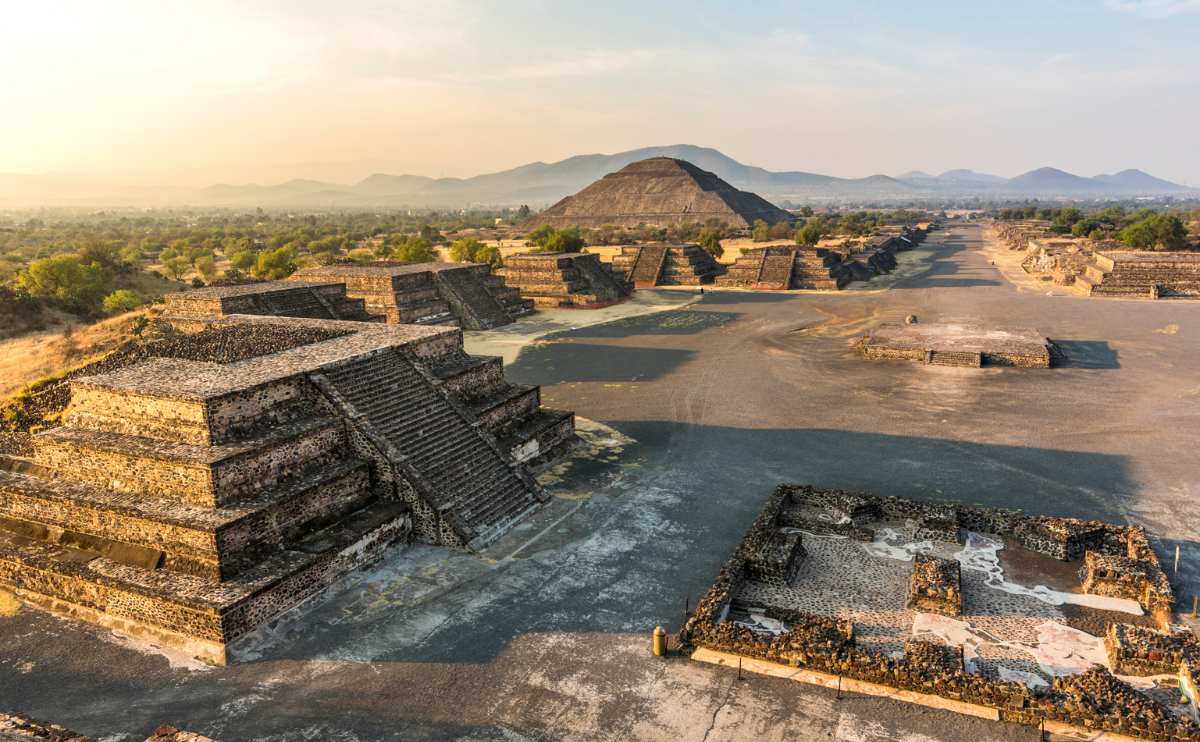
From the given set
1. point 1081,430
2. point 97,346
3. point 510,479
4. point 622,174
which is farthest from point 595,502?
point 622,174

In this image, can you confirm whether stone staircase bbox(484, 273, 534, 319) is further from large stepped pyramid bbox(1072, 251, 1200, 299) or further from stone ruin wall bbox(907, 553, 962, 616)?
large stepped pyramid bbox(1072, 251, 1200, 299)

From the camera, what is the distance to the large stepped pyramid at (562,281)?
42.6 meters

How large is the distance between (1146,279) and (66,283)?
199 ft

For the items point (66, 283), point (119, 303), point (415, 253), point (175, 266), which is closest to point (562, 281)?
point (415, 253)

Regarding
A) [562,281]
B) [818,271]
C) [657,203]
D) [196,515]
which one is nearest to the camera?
[196,515]

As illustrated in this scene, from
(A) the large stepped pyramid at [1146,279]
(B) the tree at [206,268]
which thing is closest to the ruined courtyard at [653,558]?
(A) the large stepped pyramid at [1146,279]

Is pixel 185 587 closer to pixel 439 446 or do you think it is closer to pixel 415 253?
pixel 439 446

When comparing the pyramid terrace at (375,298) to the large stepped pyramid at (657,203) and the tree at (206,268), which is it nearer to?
the tree at (206,268)

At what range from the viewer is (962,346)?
27266mm

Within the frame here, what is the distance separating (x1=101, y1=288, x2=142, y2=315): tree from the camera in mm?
34219

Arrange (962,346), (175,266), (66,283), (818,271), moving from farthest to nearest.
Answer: (175,266) < (818,271) < (66,283) < (962,346)

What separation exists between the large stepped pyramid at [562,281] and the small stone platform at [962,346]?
17.7 meters

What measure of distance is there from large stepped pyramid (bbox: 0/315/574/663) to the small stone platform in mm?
18177

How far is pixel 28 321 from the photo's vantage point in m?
32.6
